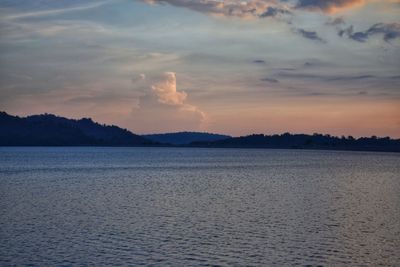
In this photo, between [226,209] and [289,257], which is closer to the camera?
[289,257]

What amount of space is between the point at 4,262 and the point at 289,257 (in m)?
15.7

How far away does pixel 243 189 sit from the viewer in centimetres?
7538

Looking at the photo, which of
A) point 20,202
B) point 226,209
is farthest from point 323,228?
point 20,202

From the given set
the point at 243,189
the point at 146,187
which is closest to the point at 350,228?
the point at 243,189

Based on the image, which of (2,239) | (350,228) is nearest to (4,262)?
(2,239)

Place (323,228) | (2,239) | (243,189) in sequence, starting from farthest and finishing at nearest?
(243,189) < (323,228) < (2,239)

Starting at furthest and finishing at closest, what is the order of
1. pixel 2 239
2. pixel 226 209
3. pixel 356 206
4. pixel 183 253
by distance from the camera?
pixel 356 206
pixel 226 209
pixel 2 239
pixel 183 253

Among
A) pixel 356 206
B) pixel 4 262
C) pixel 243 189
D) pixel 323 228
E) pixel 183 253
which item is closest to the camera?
pixel 4 262

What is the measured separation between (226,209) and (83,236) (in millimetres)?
18111

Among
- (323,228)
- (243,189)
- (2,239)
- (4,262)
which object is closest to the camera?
(4,262)

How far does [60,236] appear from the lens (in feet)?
122

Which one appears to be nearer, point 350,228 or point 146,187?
point 350,228

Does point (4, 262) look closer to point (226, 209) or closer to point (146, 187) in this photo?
point (226, 209)

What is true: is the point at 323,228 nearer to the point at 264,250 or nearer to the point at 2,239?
the point at 264,250
